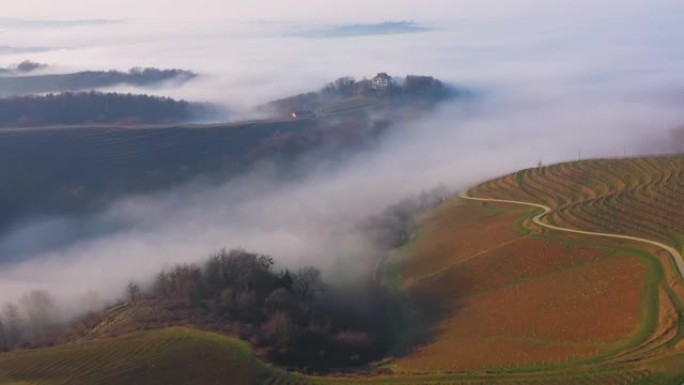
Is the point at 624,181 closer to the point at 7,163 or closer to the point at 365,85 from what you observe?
the point at 7,163

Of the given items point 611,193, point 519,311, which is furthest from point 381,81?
point 519,311

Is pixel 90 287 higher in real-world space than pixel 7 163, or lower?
lower

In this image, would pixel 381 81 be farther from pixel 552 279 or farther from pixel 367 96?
pixel 552 279

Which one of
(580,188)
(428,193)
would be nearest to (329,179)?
(428,193)

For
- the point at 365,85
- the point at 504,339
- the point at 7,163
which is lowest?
the point at 504,339

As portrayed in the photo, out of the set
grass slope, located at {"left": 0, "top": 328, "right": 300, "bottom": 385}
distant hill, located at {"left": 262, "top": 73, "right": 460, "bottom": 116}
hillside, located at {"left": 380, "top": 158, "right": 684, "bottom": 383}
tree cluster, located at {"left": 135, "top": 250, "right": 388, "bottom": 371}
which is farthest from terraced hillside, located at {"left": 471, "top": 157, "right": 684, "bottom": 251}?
distant hill, located at {"left": 262, "top": 73, "right": 460, "bottom": 116}

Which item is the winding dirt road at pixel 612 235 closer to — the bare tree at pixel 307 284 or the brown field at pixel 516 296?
the brown field at pixel 516 296

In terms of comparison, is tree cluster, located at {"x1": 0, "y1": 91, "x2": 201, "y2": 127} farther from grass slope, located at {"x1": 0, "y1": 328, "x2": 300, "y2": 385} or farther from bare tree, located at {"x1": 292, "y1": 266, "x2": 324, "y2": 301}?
grass slope, located at {"x1": 0, "y1": 328, "x2": 300, "y2": 385}
